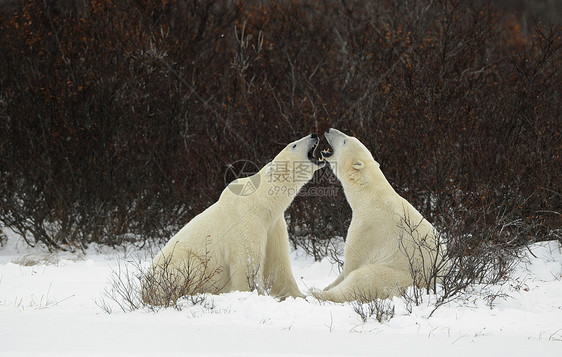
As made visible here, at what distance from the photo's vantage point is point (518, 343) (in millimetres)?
3086

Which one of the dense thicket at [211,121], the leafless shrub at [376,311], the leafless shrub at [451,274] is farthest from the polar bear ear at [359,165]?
the dense thicket at [211,121]

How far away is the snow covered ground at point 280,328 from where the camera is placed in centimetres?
290

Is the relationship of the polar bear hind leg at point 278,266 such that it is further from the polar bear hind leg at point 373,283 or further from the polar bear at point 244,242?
the polar bear hind leg at point 373,283

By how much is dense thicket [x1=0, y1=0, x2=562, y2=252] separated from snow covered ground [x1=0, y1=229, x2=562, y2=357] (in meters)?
2.92

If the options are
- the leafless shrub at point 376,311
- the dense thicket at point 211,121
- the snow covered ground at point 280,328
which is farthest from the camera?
the dense thicket at point 211,121

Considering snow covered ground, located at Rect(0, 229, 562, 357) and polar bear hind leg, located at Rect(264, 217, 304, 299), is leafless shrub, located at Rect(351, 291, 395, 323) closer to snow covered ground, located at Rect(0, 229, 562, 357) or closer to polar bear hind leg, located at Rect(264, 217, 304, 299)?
snow covered ground, located at Rect(0, 229, 562, 357)

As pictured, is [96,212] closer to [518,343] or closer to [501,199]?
[501,199]

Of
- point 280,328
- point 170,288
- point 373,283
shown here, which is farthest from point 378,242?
point 170,288

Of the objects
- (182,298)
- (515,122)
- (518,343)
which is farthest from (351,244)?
(515,122)

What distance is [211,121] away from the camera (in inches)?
327

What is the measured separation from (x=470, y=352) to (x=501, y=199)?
15.3ft

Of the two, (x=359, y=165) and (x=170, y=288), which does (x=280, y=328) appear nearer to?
(x=170, y=288)

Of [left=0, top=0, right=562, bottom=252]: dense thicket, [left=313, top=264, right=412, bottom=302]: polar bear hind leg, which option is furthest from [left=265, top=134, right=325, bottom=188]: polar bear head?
[left=0, top=0, right=562, bottom=252]: dense thicket

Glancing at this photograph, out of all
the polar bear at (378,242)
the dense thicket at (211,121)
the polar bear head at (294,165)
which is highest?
the dense thicket at (211,121)
